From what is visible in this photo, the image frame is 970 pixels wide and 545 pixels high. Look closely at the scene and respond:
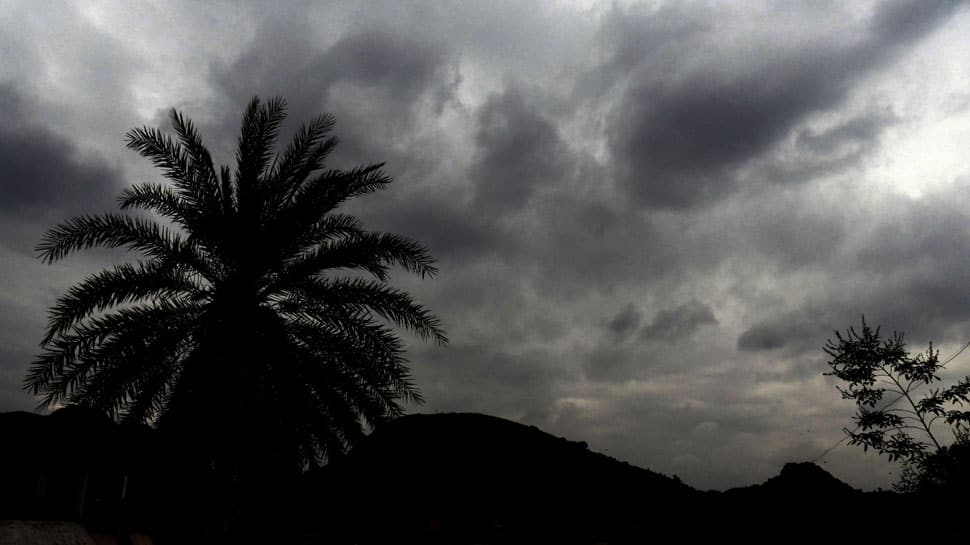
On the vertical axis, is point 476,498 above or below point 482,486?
below

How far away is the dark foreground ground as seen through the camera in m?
11.9

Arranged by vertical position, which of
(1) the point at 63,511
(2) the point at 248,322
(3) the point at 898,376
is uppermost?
(2) the point at 248,322

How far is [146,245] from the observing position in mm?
13984

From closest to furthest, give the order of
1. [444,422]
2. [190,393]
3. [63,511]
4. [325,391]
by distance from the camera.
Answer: [63,511] < [190,393] < [325,391] < [444,422]

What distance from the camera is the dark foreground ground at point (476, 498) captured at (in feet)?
39.0

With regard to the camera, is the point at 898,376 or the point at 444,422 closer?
the point at 898,376

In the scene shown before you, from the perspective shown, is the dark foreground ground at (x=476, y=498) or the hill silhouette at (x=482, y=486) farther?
the hill silhouette at (x=482, y=486)

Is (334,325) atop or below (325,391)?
atop

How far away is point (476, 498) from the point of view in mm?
14398

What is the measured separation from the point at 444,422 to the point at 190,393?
580cm

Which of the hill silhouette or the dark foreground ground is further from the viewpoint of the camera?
the hill silhouette

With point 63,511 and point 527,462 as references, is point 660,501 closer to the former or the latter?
point 527,462

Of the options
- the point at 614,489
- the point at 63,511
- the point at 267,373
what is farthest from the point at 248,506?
the point at 63,511

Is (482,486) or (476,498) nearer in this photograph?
(476,498)
